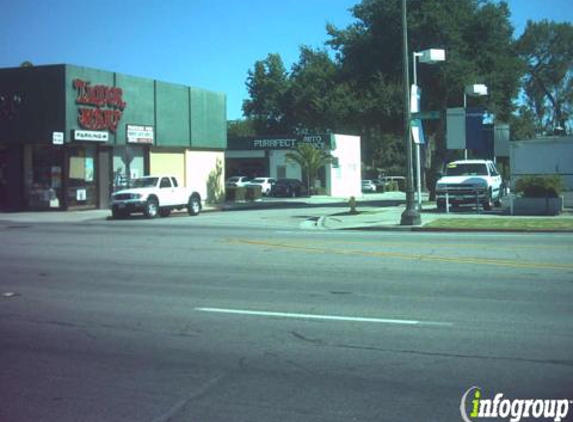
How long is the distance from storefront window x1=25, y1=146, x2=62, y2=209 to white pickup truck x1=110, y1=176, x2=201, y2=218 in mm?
5580

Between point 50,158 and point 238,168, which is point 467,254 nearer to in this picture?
point 50,158

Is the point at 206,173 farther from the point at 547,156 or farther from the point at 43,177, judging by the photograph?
the point at 547,156

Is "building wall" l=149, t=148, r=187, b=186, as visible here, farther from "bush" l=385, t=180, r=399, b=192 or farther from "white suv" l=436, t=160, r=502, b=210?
"bush" l=385, t=180, r=399, b=192

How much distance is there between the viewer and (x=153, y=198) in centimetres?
3047

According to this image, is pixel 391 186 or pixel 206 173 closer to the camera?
pixel 206 173

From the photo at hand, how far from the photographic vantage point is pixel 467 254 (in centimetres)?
1453

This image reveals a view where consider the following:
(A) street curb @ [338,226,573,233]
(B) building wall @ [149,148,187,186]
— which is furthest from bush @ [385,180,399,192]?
(A) street curb @ [338,226,573,233]

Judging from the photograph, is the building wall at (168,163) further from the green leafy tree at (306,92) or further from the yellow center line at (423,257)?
the green leafy tree at (306,92)

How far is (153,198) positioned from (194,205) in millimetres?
3363

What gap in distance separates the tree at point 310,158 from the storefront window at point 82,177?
23966 mm

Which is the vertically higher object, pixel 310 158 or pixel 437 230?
pixel 310 158

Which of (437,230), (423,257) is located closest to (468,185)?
(437,230)

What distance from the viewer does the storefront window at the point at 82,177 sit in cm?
3528

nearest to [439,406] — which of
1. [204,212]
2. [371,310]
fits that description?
[371,310]
